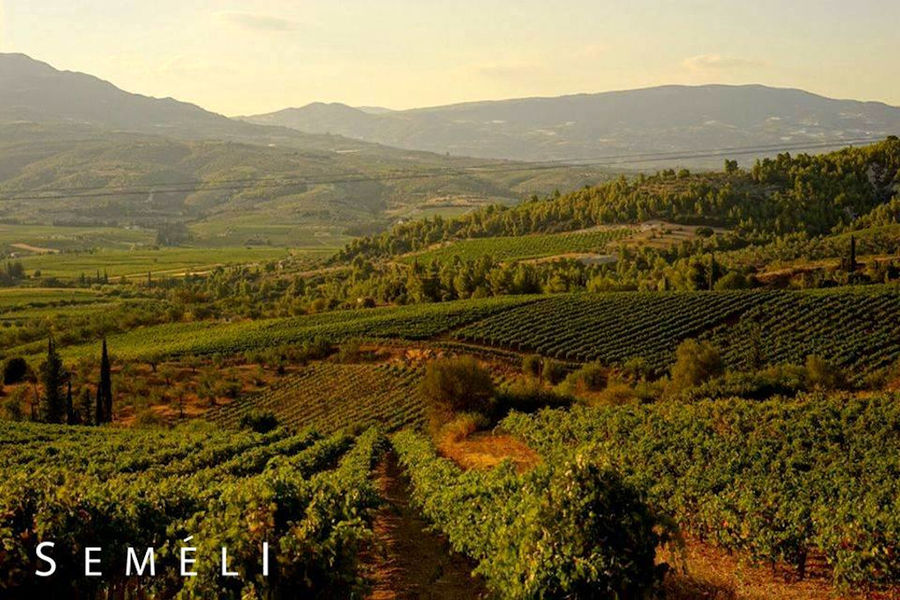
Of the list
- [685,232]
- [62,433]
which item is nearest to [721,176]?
[685,232]

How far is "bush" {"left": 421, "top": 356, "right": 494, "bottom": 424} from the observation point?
57.5 meters

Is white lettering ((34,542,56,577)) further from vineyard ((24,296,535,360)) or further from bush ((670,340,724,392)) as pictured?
vineyard ((24,296,535,360))

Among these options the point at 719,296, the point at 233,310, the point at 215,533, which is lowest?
the point at 233,310

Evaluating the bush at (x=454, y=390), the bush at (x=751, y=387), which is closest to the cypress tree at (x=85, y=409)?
the bush at (x=454, y=390)

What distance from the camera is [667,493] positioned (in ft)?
84.3

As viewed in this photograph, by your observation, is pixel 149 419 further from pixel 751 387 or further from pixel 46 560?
pixel 46 560

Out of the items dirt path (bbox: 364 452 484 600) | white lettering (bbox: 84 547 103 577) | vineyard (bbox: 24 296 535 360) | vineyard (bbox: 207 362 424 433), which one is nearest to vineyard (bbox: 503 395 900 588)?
dirt path (bbox: 364 452 484 600)

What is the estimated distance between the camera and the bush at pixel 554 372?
7106cm

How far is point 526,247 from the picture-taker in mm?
159000

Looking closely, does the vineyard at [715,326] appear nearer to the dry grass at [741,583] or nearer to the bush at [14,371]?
the bush at [14,371]

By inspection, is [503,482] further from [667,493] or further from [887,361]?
[887,361]

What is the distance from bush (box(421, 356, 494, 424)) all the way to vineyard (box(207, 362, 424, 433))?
177 inches

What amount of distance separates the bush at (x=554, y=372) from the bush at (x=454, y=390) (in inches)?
518

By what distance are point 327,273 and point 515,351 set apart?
305ft
